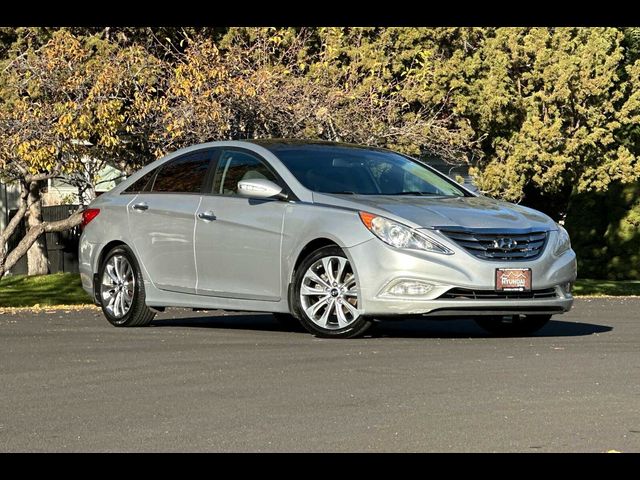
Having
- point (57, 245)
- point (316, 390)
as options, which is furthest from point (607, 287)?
point (316, 390)

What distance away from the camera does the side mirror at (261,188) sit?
12.5 metres

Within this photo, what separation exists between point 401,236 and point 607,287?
19.2 metres

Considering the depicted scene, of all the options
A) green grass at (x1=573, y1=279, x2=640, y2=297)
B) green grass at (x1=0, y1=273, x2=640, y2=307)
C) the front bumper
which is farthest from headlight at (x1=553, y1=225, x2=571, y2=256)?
green grass at (x1=573, y1=279, x2=640, y2=297)

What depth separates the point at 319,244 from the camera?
1226 cm

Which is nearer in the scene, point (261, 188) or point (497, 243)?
point (497, 243)

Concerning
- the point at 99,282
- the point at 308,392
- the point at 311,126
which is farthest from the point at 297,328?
the point at 311,126

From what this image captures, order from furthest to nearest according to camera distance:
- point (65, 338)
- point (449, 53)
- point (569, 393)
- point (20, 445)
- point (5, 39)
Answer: point (449, 53) < point (5, 39) < point (65, 338) < point (569, 393) < point (20, 445)

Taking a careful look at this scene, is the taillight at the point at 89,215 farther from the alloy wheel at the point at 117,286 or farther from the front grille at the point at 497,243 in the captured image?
the front grille at the point at 497,243

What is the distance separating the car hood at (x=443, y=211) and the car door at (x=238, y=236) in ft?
1.92

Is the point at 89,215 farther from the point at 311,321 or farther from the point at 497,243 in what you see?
the point at 497,243

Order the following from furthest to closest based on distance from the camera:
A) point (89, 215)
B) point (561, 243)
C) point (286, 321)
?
point (89, 215) < point (286, 321) < point (561, 243)

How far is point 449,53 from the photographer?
1375 inches

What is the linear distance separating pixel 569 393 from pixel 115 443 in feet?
9.85

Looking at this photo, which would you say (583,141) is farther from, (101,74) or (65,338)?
(65,338)
